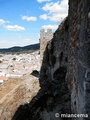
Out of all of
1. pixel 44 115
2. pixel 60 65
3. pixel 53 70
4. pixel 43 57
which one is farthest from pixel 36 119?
pixel 43 57

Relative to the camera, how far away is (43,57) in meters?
23.0

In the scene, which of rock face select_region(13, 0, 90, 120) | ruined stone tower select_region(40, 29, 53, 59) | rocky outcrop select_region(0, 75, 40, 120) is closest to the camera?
rock face select_region(13, 0, 90, 120)

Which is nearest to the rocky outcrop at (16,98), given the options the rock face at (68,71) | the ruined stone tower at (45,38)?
the rock face at (68,71)

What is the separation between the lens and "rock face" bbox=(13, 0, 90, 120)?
17.3 ft

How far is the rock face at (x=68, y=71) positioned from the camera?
5285 mm

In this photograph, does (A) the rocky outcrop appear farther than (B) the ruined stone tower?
No

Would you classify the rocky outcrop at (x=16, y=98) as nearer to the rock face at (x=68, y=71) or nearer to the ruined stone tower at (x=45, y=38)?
the rock face at (x=68, y=71)

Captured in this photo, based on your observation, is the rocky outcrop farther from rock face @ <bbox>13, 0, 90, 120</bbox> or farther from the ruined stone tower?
the ruined stone tower

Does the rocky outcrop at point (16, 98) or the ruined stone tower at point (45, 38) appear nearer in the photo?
the rocky outcrop at point (16, 98)

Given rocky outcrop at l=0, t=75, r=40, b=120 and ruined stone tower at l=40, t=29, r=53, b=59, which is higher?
ruined stone tower at l=40, t=29, r=53, b=59

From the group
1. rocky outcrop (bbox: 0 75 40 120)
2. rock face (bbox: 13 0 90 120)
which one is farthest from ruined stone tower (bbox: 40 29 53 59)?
rocky outcrop (bbox: 0 75 40 120)

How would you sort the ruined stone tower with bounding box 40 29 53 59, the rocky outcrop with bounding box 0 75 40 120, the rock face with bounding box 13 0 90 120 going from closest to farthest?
the rock face with bounding box 13 0 90 120 → the rocky outcrop with bounding box 0 75 40 120 → the ruined stone tower with bounding box 40 29 53 59

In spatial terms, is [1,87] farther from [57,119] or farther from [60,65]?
[57,119]

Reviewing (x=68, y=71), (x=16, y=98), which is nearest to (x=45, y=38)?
(x=16, y=98)
